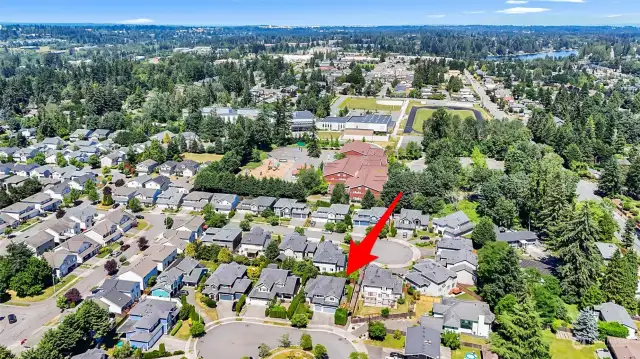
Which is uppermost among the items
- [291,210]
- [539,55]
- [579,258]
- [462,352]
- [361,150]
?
[539,55]

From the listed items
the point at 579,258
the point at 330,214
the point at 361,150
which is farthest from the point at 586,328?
the point at 361,150

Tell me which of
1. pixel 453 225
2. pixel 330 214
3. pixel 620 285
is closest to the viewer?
pixel 620 285

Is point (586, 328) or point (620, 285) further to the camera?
point (620, 285)

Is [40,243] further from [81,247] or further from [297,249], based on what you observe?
[297,249]

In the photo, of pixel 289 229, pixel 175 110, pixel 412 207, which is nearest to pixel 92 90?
pixel 175 110

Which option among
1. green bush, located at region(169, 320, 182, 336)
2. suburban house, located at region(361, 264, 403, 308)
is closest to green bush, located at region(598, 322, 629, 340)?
suburban house, located at region(361, 264, 403, 308)

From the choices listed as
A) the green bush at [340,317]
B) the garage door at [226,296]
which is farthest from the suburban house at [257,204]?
the green bush at [340,317]

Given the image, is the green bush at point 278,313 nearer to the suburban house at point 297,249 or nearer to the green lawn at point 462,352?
the suburban house at point 297,249
